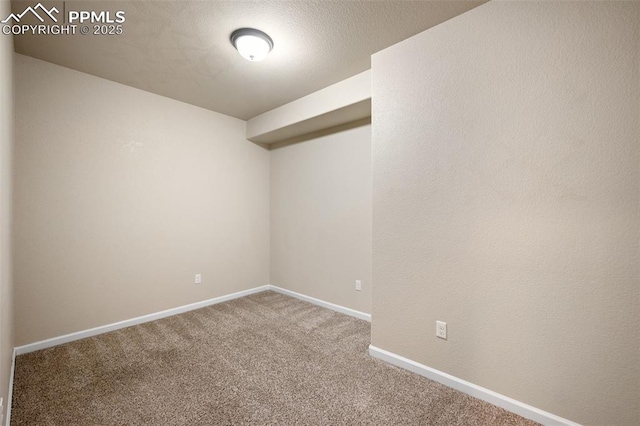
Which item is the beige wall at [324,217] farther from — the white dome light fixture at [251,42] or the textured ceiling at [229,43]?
the white dome light fixture at [251,42]

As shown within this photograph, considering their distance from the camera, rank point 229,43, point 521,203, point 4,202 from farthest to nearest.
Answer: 1. point 229,43
2. point 521,203
3. point 4,202

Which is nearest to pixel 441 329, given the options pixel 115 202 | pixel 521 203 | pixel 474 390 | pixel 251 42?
pixel 474 390

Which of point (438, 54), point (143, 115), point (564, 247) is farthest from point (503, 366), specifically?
point (143, 115)

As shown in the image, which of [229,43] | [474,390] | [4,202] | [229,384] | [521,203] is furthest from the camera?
[229,43]

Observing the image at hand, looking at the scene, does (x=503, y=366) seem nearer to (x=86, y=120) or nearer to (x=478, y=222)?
(x=478, y=222)

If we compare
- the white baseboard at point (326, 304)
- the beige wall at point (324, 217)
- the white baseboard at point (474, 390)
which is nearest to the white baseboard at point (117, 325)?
the white baseboard at point (326, 304)

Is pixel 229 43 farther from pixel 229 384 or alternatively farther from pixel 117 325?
pixel 117 325

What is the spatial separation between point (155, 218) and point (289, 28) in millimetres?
2442

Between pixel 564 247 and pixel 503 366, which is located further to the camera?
pixel 503 366

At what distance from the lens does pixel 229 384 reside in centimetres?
191

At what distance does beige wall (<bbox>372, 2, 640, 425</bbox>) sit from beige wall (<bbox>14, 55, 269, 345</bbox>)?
7.90ft

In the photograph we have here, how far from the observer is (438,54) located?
1938 mm

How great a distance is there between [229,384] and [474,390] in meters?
1.64

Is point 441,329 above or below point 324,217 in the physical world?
below
